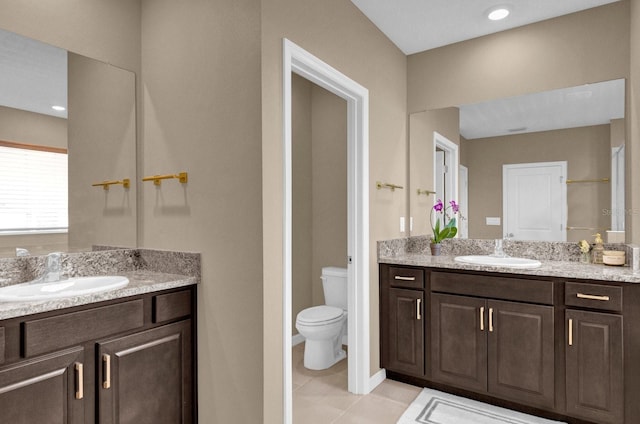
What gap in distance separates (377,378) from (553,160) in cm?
200

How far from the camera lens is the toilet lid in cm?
285

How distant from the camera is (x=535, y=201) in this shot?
2699 millimetres

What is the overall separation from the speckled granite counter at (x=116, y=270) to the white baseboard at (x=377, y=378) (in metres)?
1.47

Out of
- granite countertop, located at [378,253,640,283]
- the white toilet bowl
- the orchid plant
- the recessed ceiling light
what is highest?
the recessed ceiling light

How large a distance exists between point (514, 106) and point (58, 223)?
10.0ft

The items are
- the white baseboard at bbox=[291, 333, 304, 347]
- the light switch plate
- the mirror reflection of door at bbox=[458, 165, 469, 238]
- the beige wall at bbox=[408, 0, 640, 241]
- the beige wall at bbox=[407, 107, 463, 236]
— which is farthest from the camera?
the white baseboard at bbox=[291, 333, 304, 347]

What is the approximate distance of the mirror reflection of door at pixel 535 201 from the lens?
2607 mm

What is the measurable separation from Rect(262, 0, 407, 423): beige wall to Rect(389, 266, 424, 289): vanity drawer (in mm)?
126

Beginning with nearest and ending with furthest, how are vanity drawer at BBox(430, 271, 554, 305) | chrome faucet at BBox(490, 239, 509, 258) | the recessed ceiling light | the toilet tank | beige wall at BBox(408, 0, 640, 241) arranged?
vanity drawer at BBox(430, 271, 554, 305) → beige wall at BBox(408, 0, 640, 241) → the recessed ceiling light → chrome faucet at BBox(490, 239, 509, 258) → the toilet tank

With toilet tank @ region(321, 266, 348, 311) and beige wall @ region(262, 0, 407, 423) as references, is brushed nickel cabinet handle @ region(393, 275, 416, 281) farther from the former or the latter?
toilet tank @ region(321, 266, 348, 311)

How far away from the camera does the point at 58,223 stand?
1.93m

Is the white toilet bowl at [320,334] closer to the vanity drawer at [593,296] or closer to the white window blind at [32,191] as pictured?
the vanity drawer at [593,296]

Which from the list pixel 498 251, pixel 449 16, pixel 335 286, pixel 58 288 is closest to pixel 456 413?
pixel 498 251

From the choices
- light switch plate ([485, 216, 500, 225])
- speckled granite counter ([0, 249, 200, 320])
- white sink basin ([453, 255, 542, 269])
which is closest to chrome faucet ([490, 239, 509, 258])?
white sink basin ([453, 255, 542, 269])
